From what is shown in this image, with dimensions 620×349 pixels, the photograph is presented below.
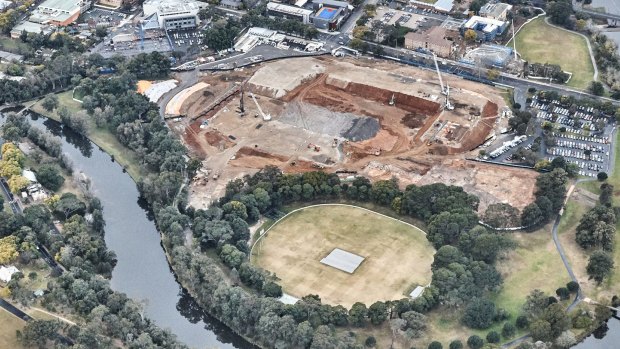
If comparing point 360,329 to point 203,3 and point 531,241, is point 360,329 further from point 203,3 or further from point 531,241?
point 203,3

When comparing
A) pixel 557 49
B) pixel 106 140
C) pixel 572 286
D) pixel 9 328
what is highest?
pixel 9 328

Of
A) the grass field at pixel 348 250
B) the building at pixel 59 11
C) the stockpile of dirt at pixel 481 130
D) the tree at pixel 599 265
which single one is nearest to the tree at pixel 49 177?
the grass field at pixel 348 250

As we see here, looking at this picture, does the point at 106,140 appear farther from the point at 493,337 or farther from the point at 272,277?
the point at 493,337

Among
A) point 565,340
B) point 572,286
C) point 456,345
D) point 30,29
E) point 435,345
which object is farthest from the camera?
point 30,29

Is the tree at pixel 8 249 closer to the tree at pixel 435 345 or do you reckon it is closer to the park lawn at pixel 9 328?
the park lawn at pixel 9 328

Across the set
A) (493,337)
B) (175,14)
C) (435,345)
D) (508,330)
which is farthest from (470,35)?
(435,345)

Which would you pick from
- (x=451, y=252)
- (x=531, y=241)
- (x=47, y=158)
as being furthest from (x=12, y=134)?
(x=531, y=241)
